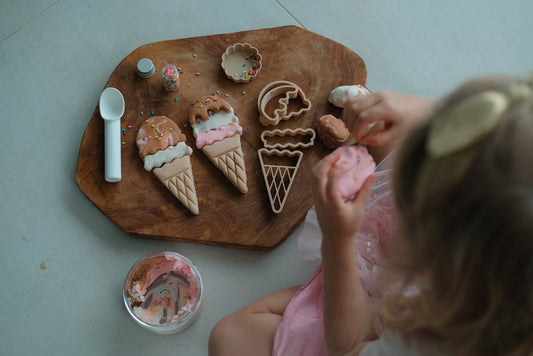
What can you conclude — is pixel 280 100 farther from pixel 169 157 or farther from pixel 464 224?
pixel 464 224

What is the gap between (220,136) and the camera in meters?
0.86

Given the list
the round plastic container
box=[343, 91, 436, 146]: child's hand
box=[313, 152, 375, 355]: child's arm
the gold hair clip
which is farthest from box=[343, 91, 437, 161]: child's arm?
the round plastic container

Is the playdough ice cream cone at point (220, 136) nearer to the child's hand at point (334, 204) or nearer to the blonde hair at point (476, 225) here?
the child's hand at point (334, 204)

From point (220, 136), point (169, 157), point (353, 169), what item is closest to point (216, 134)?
point (220, 136)

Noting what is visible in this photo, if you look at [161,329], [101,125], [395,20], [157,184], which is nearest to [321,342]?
[161,329]

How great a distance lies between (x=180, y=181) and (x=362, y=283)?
42 cm

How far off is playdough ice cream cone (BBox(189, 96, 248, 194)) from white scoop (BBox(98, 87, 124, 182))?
0.53ft

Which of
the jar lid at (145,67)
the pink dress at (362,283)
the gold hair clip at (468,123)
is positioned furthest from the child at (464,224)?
the jar lid at (145,67)

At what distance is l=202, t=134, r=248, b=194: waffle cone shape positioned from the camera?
0.85 m

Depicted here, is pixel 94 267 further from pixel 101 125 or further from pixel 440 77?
pixel 440 77

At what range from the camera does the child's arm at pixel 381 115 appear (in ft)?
2.19

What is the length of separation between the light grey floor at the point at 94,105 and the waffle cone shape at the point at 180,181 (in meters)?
0.12

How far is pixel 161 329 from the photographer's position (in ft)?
2.71

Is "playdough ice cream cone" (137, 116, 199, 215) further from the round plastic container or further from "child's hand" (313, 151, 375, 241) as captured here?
"child's hand" (313, 151, 375, 241)
